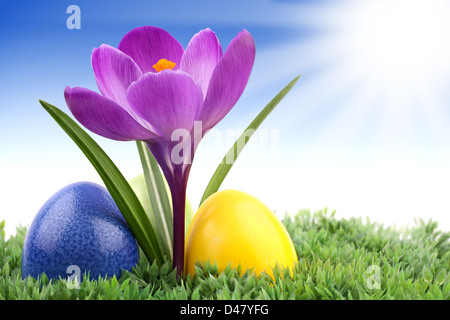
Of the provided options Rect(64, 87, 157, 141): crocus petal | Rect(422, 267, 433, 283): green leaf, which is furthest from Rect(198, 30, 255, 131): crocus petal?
Rect(422, 267, 433, 283): green leaf

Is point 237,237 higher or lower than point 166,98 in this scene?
lower

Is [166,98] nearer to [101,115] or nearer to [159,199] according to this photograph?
[101,115]

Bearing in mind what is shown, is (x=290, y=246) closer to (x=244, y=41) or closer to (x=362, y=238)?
(x=244, y=41)

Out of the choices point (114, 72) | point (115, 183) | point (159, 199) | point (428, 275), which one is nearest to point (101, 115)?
point (114, 72)

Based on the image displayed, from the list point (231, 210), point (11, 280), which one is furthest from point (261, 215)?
point (11, 280)

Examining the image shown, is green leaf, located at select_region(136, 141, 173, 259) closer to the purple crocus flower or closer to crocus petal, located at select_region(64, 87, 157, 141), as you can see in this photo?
the purple crocus flower
